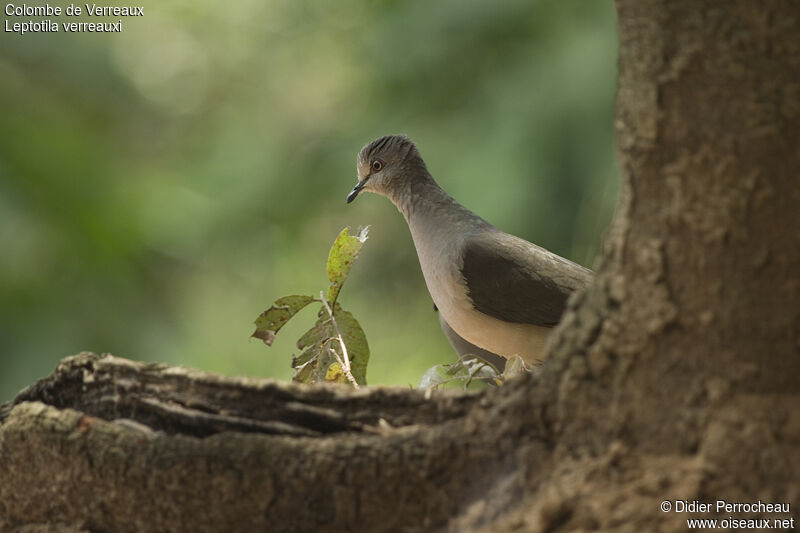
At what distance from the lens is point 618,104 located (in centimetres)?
71

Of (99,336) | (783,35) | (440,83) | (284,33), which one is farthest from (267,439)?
(284,33)

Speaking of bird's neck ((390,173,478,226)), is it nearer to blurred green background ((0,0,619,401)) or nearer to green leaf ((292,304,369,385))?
green leaf ((292,304,369,385))

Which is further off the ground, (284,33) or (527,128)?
(284,33)

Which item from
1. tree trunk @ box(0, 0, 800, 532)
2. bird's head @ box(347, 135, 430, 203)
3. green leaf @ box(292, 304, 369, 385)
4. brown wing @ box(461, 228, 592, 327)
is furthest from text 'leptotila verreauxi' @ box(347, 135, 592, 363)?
tree trunk @ box(0, 0, 800, 532)

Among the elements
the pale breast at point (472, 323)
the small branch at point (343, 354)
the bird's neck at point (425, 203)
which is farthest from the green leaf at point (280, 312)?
the bird's neck at point (425, 203)

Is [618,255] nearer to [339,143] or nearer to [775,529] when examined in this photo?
[775,529]

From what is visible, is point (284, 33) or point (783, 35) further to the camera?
point (284, 33)

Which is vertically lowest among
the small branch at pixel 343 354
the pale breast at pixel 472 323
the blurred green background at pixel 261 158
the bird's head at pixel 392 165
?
the small branch at pixel 343 354

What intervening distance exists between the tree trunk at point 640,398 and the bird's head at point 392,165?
124cm

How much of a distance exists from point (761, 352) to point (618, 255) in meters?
0.11

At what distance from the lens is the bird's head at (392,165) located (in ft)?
6.61

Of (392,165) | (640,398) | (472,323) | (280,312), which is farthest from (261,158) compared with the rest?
(640,398)

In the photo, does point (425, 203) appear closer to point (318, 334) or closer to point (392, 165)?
point (392, 165)

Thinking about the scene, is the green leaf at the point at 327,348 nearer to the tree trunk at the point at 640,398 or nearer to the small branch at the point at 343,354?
the small branch at the point at 343,354
